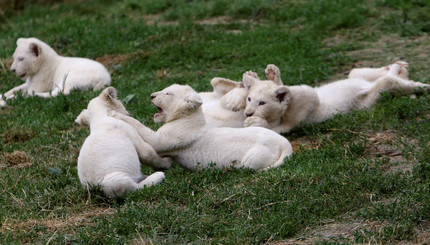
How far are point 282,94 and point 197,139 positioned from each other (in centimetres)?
158

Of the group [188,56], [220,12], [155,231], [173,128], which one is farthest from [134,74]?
[155,231]

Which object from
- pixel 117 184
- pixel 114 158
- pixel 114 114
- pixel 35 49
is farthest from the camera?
pixel 35 49

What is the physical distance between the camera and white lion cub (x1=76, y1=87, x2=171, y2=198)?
243 inches

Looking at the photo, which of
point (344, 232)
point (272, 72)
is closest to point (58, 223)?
point (344, 232)

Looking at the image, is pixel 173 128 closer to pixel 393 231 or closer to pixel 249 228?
pixel 249 228

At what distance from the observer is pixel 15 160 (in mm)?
7910

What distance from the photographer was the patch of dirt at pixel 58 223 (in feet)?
18.4

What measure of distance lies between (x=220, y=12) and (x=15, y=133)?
7555mm

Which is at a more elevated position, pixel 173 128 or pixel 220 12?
pixel 173 128

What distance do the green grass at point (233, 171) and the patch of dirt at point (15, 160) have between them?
0.02m

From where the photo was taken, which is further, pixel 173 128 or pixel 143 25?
pixel 143 25

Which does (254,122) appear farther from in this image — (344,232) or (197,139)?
(344,232)

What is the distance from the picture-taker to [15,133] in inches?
350

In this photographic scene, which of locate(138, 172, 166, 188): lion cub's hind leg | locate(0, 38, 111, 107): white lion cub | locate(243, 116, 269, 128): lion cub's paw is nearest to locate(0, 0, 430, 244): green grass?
locate(138, 172, 166, 188): lion cub's hind leg
